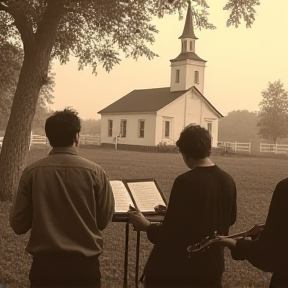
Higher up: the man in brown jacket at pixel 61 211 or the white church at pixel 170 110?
the white church at pixel 170 110

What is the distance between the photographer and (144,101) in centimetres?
5009

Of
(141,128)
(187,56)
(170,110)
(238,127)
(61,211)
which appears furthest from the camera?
(238,127)

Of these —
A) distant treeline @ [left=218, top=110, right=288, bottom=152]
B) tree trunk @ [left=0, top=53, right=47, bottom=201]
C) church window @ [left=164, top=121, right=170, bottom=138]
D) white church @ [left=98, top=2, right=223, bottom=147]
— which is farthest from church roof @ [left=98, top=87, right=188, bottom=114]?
tree trunk @ [left=0, top=53, right=47, bottom=201]

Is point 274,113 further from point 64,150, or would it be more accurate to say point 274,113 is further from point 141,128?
point 64,150

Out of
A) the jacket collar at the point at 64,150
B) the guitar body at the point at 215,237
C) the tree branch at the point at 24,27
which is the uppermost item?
the tree branch at the point at 24,27

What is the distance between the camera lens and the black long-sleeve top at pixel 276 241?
267 centimetres

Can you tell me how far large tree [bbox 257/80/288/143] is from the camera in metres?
65.3

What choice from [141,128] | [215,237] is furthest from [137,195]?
[141,128]

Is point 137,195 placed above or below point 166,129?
below

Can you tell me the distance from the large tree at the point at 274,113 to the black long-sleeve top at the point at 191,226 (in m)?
63.4

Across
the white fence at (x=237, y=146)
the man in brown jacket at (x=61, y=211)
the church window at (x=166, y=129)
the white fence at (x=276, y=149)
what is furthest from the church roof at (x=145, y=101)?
the man in brown jacket at (x=61, y=211)

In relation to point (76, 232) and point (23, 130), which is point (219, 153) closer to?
point (23, 130)

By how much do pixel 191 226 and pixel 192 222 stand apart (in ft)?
0.10

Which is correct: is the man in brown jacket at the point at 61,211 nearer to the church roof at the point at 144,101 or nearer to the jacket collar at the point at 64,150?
the jacket collar at the point at 64,150
